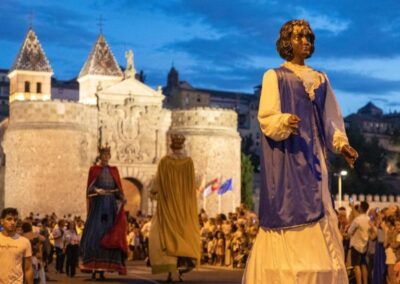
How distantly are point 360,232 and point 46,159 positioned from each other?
44.0 m

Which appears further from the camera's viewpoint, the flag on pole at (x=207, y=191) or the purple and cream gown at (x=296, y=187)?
the flag on pole at (x=207, y=191)

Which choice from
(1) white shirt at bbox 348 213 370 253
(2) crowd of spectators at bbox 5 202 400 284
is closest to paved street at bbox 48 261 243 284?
(2) crowd of spectators at bbox 5 202 400 284

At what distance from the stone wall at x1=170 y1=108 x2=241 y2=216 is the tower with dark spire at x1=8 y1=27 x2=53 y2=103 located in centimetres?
905

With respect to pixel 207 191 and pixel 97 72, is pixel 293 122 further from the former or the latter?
pixel 97 72

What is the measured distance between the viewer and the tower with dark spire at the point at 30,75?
67.6m

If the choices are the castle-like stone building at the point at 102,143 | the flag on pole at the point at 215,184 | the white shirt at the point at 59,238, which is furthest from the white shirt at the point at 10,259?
the flag on pole at the point at 215,184

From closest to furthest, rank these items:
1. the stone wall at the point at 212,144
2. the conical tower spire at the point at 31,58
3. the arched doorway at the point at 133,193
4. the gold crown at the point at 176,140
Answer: the gold crown at the point at 176,140 → the arched doorway at the point at 133,193 → the stone wall at the point at 212,144 → the conical tower spire at the point at 31,58

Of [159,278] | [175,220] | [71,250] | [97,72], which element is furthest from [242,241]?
[97,72]

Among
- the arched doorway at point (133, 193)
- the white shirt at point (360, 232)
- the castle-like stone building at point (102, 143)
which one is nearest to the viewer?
the white shirt at point (360, 232)

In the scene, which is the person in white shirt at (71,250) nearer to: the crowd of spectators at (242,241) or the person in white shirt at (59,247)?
the crowd of spectators at (242,241)

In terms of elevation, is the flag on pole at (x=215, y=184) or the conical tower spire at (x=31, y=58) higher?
the conical tower spire at (x=31, y=58)

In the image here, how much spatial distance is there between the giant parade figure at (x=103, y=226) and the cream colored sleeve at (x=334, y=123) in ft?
32.6

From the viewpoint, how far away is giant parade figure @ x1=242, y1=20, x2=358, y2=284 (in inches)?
308

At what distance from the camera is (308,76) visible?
825 cm
